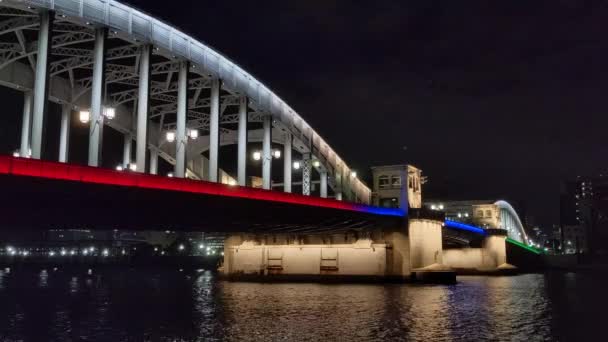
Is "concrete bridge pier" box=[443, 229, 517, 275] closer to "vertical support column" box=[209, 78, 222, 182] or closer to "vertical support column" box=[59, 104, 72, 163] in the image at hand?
"vertical support column" box=[209, 78, 222, 182]

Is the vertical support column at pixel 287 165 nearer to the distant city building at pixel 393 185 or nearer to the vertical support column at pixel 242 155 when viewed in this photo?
the vertical support column at pixel 242 155

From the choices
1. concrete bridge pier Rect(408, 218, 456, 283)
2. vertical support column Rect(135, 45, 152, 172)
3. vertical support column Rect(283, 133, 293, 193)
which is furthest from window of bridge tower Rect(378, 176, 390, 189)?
vertical support column Rect(135, 45, 152, 172)

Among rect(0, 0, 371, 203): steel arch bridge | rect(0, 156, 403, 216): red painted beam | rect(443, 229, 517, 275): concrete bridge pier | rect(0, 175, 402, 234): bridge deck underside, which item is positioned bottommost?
rect(443, 229, 517, 275): concrete bridge pier

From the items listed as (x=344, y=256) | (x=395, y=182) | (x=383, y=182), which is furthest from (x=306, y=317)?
(x=383, y=182)

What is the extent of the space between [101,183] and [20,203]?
4.98 metres

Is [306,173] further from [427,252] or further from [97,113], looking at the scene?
[97,113]

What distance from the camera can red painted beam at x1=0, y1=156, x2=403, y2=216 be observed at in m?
29.8

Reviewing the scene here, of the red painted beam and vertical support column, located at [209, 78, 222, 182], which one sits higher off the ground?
vertical support column, located at [209, 78, 222, 182]

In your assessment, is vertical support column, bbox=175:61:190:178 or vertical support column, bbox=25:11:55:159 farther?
vertical support column, bbox=175:61:190:178

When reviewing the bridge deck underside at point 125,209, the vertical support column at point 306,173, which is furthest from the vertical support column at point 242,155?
the vertical support column at point 306,173

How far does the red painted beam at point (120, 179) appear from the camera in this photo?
1175 inches

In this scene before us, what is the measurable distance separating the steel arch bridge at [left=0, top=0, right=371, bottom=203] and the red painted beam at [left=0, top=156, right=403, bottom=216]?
6.36m

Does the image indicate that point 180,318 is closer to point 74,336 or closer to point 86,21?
point 74,336

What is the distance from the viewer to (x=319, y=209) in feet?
200
